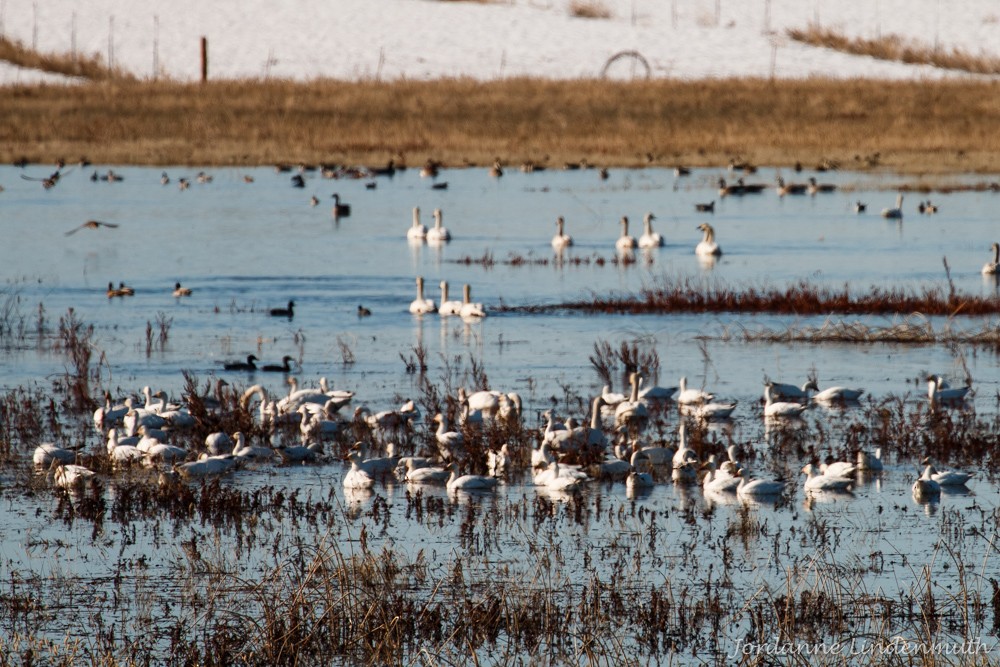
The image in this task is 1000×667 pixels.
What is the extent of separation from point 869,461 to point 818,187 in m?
27.0

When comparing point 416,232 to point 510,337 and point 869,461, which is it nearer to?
point 510,337

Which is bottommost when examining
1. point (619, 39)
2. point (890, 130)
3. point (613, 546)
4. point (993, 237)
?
point (613, 546)

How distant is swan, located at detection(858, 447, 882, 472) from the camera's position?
11805 millimetres

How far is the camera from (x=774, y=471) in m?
12.0

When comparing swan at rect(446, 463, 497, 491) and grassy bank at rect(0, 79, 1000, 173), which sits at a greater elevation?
grassy bank at rect(0, 79, 1000, 173)

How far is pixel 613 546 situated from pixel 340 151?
40630 mm

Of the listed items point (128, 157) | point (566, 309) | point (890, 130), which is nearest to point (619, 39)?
point (890, 130)

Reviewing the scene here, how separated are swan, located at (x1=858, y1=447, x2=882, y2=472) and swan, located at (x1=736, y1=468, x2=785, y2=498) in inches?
35.9

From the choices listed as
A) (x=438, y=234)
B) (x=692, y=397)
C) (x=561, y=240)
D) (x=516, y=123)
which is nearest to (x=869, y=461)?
(x=692, y=397)

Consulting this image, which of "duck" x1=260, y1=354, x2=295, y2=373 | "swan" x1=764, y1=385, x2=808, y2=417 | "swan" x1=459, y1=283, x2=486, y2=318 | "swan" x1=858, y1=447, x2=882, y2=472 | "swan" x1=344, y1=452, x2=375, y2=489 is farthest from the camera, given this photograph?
"swan" x1=459, y1=283, x2=486, y2=318

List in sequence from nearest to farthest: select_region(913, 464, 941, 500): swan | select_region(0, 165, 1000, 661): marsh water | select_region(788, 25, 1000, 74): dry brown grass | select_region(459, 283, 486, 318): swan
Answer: select_region(0, 165, 1000, 661): marsh water → select_region(913, 464, 941, 500): swan → select_region(459, 283, 486, 318): swan → select_region(788, 25, 1000, 74): dry brown grass

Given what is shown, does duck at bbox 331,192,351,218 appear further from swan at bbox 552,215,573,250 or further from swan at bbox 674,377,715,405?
swan at bbox 674,377,715,405

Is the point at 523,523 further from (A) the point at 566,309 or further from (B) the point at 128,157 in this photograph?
(B) the point at 128,157

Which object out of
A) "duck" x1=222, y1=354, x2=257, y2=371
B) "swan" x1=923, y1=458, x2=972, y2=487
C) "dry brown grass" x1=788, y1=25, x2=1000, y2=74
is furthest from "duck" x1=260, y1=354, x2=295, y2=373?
"dry brown grass" x1=788, y1=25, x2=1000, y2=74
